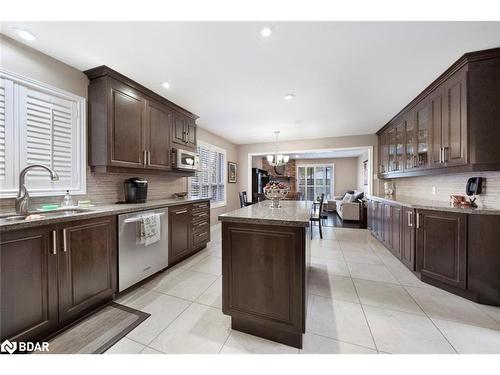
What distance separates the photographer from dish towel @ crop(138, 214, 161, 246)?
7.08 ft

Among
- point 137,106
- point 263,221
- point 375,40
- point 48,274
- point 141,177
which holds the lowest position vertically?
point 48,274

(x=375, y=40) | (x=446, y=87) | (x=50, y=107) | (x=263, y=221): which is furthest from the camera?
(x=446, y=87)

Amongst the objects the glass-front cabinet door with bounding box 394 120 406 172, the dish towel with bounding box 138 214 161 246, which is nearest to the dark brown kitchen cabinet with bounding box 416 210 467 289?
the glass-front cabinet door with bounding box 394 120 406 172

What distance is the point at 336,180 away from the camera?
8.95m

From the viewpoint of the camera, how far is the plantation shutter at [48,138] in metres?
1.80

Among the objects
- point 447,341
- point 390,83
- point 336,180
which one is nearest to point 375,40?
point 390,83

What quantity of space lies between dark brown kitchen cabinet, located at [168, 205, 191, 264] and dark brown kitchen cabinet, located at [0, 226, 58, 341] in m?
1.24

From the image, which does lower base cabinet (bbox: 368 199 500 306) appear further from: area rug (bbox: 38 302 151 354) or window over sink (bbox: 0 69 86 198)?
window over sink (bbox: 0 69 86 198)

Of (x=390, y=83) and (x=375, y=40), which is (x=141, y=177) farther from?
(x=390, y=83)

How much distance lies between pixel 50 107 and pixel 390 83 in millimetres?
3865

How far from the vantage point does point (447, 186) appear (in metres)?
2.76

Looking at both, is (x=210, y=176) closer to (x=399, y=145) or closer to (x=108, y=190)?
(x=108, y=190)

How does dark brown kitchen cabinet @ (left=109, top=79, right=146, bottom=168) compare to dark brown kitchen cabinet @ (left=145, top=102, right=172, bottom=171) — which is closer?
dark brown kitchen cabinet @ (left=109, top=79, right=146, bottom=168)
